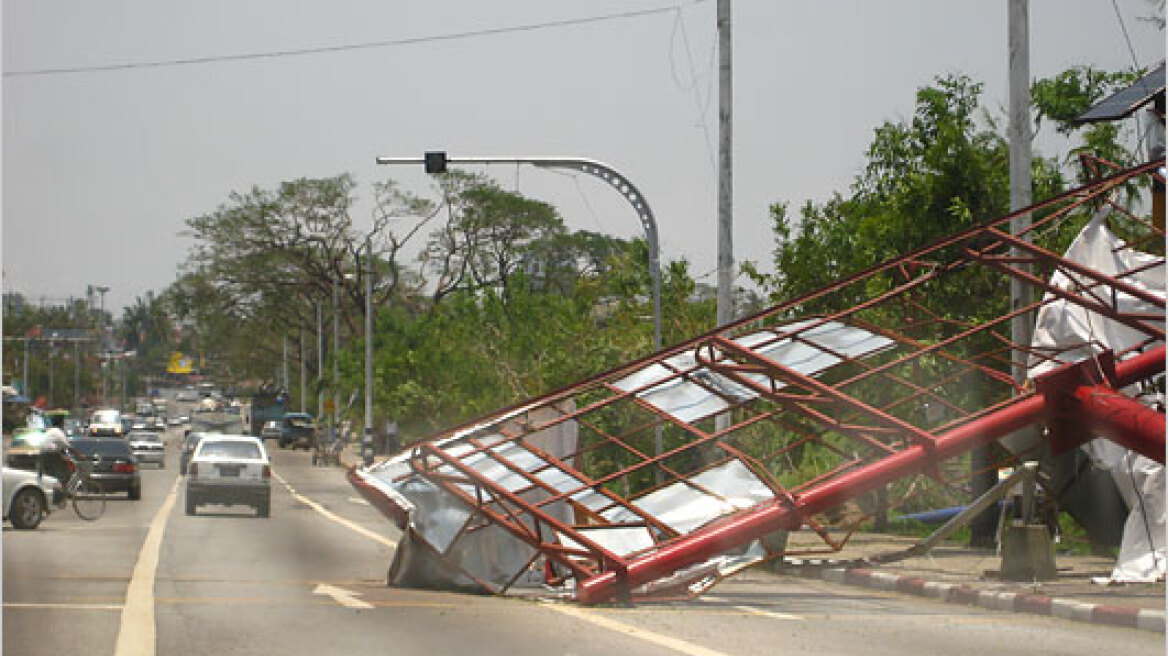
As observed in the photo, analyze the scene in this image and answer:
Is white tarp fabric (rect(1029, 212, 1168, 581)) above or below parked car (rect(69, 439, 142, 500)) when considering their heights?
above

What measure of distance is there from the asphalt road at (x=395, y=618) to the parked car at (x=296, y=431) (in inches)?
3066

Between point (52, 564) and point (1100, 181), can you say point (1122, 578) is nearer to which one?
point (1100, 181)

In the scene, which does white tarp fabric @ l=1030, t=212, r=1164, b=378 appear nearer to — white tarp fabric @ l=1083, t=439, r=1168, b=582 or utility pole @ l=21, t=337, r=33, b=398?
white tarp fabric @ l=1083, t=439, r=1168, b=582

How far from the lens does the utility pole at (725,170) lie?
90.2 ft

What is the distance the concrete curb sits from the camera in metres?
15.8

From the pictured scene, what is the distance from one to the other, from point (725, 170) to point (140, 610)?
1496 centimetres

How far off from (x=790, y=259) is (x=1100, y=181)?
10.3 meters

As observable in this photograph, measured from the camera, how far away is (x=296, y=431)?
335 feet

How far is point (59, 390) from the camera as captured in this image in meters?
98.6

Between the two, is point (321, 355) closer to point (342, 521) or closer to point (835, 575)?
point (342, 521)

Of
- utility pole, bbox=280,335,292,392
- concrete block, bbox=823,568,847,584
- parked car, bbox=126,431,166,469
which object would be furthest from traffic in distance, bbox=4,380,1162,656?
utility pole, bbox=280,335,292,392

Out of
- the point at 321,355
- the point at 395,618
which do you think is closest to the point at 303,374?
the point at 321,355

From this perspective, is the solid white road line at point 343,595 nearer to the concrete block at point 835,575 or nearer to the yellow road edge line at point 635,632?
the yellow road edge line at point 635,632

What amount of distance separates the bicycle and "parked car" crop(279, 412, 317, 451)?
64.7 meters
